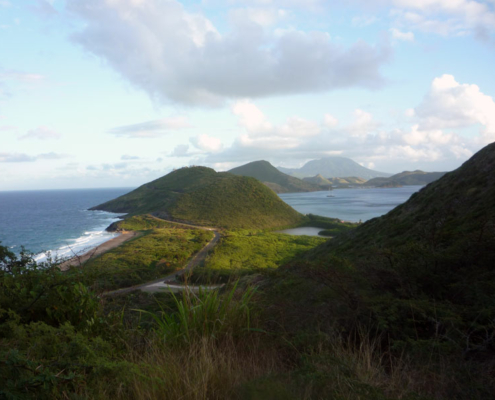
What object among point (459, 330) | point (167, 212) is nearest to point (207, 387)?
point (459, 330)

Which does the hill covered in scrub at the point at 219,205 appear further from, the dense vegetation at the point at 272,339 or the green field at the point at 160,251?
the dense vegetation at the point at 272,339

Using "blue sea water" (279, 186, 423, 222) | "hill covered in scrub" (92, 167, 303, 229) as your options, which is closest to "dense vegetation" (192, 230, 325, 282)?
"hill covered in scrub" (92, 167, 303, 229)

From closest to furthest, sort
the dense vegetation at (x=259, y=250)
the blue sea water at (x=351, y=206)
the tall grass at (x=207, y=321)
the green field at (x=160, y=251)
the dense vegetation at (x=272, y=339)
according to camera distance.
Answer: the dense vegetation at (x=272, y=339) → the tall grass at (x=207, y=321) → the green field at (x=160, y=251) → the dense vegetation at (x=259, y=250) → the blue sea water at (x=351, y=206)

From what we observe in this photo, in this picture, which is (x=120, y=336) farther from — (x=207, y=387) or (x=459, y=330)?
(x=459, y=330)

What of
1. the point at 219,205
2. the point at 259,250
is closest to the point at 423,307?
the point at 259,250

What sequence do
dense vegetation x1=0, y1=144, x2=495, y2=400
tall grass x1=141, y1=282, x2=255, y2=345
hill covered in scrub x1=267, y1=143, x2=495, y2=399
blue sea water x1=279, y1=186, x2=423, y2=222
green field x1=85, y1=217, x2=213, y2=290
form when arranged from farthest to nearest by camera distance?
blue sea water x1=279, y1=186, x2=423, y2=222, green field x1=85, y1=217, x2=213, y2=290, tall grass x1=141, y1=282, x2=255, y2=345, hill covered in scrub x1=267, y1=143, x2=495, y2=399, dense vegetation x1=0, y1=144, x2=495, y2=400

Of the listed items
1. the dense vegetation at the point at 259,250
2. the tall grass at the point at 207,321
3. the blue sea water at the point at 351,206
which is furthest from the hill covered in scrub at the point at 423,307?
the blue sea water at the point at 351,206

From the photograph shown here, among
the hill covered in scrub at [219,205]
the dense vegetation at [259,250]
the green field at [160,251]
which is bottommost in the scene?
the dense vegetation at [259,250]

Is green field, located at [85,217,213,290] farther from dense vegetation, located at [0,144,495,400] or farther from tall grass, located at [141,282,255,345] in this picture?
tall grass, located at [141,282,255,345]
